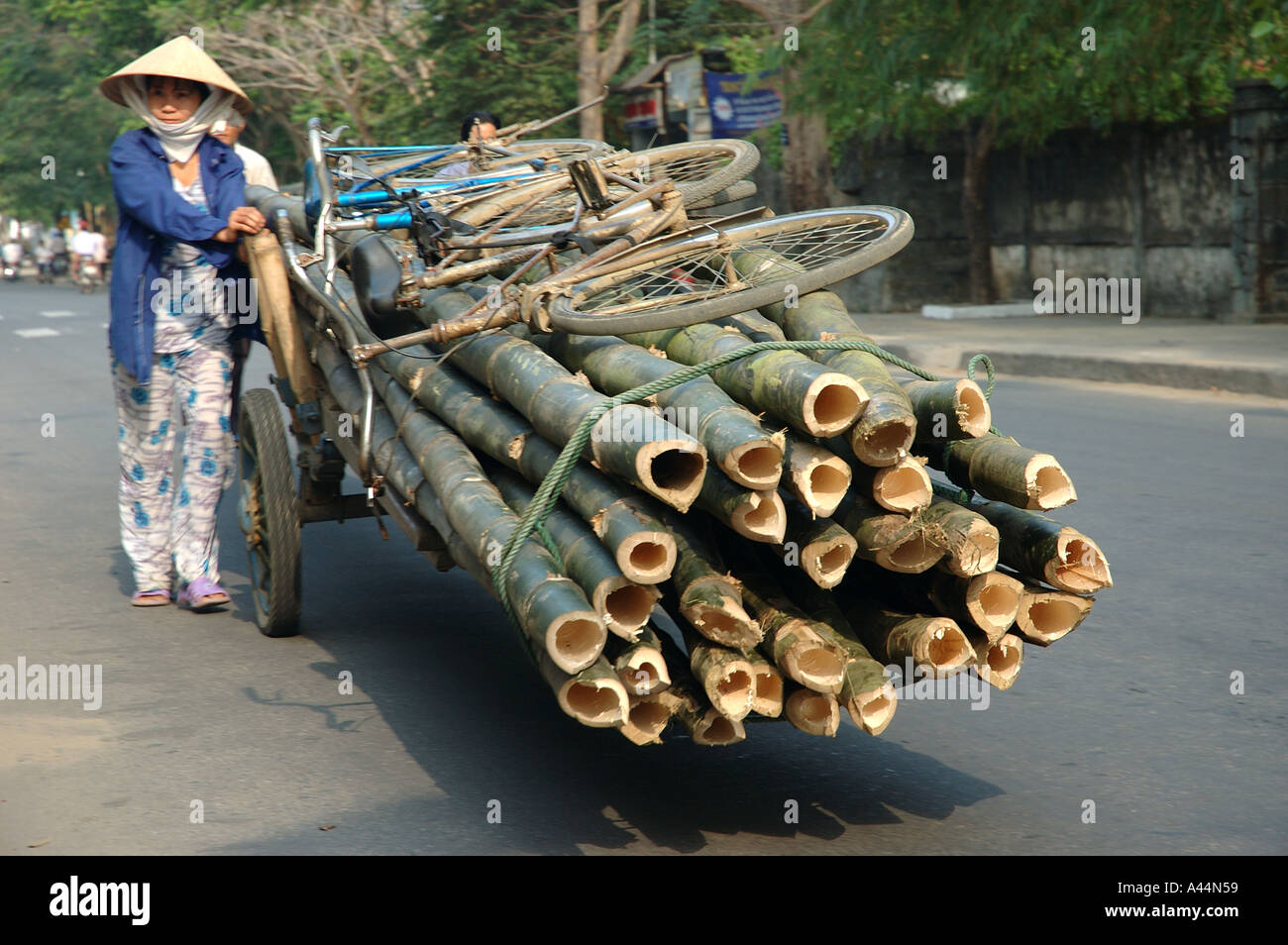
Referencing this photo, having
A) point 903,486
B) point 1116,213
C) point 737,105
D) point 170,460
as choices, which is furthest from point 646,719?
point 737,105

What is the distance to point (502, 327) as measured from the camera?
396cm

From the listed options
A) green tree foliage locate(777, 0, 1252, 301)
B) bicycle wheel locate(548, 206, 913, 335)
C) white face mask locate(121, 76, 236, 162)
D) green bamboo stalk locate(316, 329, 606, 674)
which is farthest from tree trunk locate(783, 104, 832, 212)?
green bamboo stalk locate(316, 329, 606, 674)

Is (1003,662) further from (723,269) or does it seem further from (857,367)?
(723,269)

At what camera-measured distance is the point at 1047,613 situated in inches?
130

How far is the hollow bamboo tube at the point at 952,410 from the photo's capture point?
10.3 ft

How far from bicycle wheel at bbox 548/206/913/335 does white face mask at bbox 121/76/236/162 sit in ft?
6.72

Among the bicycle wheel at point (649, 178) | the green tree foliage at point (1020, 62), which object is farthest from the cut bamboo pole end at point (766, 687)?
the green tree foliage at point (1020, 62)

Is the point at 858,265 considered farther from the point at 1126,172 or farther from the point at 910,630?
the point at 1126,172

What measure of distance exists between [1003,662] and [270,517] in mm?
2686

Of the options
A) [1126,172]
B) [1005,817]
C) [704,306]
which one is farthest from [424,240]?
[1126,172]

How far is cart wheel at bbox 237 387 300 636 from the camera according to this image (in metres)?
5.07

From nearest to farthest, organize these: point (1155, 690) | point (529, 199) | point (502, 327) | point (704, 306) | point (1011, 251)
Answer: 1. point (704, 306)
2. point (502, 327)
3. point (1155, 690)
4. point (529, 199)
5. point (1011, 251)

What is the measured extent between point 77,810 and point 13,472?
563 cm

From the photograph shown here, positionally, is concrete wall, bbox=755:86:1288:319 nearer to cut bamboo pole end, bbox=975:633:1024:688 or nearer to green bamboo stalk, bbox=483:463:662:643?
cut bamboo pole end, bbox=975:633:1024:688
